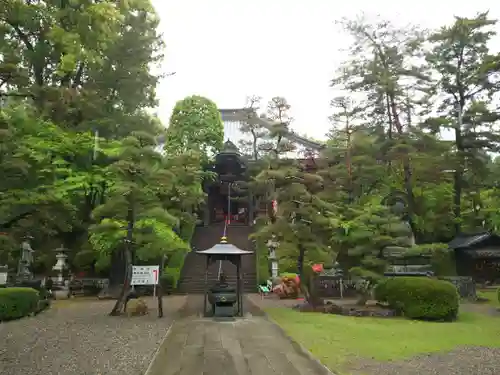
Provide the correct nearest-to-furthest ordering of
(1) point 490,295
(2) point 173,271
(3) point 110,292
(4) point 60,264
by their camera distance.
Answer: (1) point 490,295 → (3) point 110,292 → (4) point 60,264 → (2) point 173,271

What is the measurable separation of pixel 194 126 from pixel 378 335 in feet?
78.2

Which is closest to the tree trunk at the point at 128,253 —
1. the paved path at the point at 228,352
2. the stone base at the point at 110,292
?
the paved path at the point at 228,352

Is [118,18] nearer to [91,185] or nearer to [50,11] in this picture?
[50,11]

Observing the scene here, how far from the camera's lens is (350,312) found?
13742 mm

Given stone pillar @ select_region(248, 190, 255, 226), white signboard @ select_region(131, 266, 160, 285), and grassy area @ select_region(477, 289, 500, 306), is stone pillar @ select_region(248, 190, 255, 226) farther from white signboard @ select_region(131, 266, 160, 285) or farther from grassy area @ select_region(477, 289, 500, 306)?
white signboard @ select_region(131, 266, 160, 285)

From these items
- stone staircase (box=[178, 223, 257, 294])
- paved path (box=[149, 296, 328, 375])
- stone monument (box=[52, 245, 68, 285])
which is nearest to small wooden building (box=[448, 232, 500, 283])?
stone staircase (box=[178, 223, 257, 294])

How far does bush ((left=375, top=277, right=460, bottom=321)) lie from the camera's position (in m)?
12.5

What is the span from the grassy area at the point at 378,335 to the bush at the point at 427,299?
20.9 inches

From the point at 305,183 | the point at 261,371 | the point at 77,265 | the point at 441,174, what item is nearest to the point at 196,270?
the point at 77,265

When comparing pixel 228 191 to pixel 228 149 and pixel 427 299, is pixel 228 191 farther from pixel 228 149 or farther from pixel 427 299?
pixel 427 299

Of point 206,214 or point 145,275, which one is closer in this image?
point 145,275

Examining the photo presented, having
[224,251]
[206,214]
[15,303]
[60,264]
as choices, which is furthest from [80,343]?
[206,214]

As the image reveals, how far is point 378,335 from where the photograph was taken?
383 inches

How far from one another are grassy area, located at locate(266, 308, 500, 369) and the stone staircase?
8505mm
